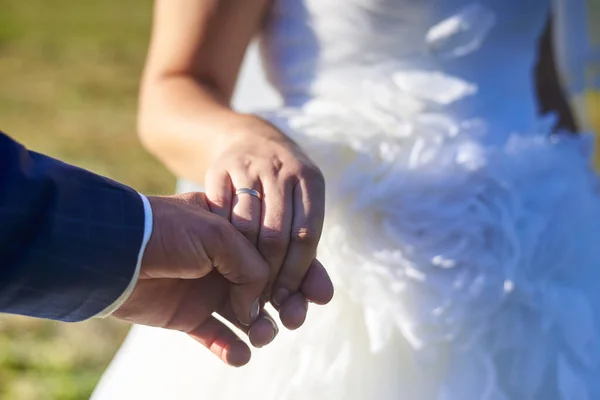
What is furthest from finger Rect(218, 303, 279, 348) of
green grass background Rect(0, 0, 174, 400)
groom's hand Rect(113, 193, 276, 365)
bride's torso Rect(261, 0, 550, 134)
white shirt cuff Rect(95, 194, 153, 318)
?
green grass background Rect(0, 0, 174, 400)

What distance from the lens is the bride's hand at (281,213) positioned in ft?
2.31

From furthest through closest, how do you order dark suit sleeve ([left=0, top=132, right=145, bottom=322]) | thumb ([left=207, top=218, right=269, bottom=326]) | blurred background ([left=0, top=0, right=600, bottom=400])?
blurred background ([left=0, top=0, right=600, bottom=400]) < thumb ([left=207, top=218, right=269, bottom=326]) < dark suit sleeve ([left=0, top=132, right=145, bottom=322])

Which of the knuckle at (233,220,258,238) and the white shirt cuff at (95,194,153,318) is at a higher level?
the white shirt cuff at (95,194,153,318)

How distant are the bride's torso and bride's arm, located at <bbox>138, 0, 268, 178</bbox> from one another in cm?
7

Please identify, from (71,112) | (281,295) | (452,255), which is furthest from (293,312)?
(71,112)

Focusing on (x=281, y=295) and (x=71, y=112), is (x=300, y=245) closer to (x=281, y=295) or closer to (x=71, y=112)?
(x=281, y=295)

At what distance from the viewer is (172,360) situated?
888mm

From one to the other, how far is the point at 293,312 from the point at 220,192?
117 millimetres

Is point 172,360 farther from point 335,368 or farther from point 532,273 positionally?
point 532,273

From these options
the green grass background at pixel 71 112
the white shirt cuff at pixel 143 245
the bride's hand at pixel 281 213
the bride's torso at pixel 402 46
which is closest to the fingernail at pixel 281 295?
the bride's hand at pixel 281 213

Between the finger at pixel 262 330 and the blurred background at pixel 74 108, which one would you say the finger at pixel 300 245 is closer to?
the finger at pixel 262 330

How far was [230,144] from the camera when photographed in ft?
2.58

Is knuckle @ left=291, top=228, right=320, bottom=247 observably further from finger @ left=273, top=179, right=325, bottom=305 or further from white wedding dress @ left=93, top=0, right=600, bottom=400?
white wedding dress @ left=93, top=0, right=600, bottom=400

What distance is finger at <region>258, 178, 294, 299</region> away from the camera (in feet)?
2.30
